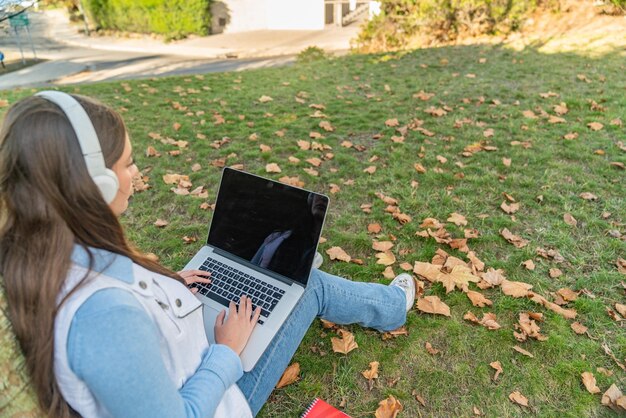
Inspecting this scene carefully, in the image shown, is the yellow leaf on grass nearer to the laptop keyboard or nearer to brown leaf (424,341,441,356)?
brown leaf (424,341,441,356)

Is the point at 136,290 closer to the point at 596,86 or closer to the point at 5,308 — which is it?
the point at 5,308

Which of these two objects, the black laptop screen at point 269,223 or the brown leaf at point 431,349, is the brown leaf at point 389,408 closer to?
the brown leaf at point 431,349

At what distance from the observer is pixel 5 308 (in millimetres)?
932

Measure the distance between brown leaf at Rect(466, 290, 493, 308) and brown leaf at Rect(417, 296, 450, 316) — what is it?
0.18 metres

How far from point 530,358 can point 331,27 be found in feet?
63.7

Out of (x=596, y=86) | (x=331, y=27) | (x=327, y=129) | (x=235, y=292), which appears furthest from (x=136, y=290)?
(x=331, y=27)

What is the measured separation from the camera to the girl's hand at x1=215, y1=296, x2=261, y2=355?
1475 mm

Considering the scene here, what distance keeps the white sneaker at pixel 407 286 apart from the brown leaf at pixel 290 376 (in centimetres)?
70

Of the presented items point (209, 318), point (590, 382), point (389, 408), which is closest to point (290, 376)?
point (389, 408)

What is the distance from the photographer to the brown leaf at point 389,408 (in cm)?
191

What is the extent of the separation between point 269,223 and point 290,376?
2.64ft

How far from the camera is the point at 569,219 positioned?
3.16 m

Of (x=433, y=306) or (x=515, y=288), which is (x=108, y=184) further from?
(x=515, y=288)

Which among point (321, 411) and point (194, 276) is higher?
point (194, 276)
